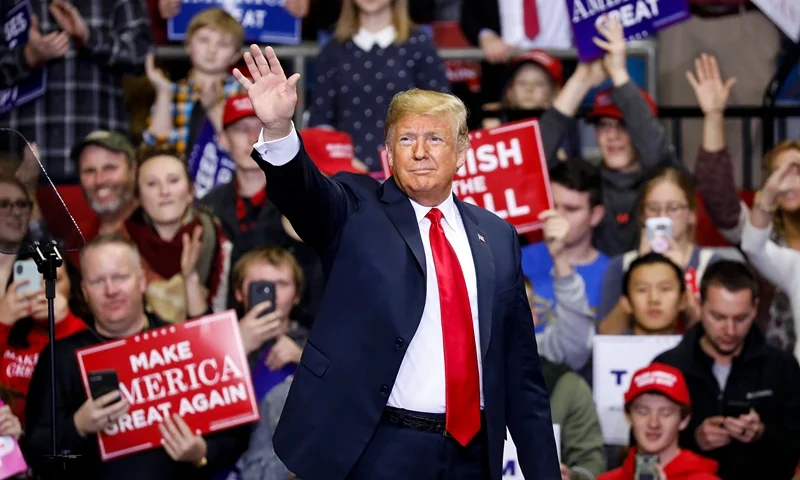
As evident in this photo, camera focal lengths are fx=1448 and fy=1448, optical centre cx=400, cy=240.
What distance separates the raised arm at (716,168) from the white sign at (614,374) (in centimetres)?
106

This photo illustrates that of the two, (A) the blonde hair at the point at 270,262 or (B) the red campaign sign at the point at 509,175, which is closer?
(A) the blonde hair at the point at 270,262

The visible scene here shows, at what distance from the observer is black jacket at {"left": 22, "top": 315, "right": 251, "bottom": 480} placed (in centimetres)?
559

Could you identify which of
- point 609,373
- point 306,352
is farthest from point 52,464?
point 609,373

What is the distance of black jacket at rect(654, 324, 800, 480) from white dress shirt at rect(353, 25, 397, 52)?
2.15 m

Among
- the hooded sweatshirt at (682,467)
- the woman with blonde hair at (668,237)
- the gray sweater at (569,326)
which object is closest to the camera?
the hooded sweatshirt at (682,467)

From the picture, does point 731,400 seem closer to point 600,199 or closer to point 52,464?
point 600,199

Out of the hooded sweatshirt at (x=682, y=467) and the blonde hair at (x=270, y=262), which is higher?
the blonde hair at (x=270, y=262)

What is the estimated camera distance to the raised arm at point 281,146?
11.5ft

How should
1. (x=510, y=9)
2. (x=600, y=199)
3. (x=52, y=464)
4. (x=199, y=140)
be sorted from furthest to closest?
(x=510, y=9) < (x=199, y=140) < (x=600, y=199) < (x=52, y=464)

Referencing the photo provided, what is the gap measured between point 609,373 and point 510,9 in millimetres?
2687

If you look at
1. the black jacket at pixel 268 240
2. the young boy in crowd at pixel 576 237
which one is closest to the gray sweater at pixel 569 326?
the young boy in crowd at pixel 576 237

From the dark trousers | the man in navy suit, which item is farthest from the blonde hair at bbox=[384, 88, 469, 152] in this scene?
the dark trousers

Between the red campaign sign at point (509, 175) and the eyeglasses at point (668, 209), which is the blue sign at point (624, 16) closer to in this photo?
the red campaign sign at point (509, 175)

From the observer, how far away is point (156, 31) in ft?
26.8
